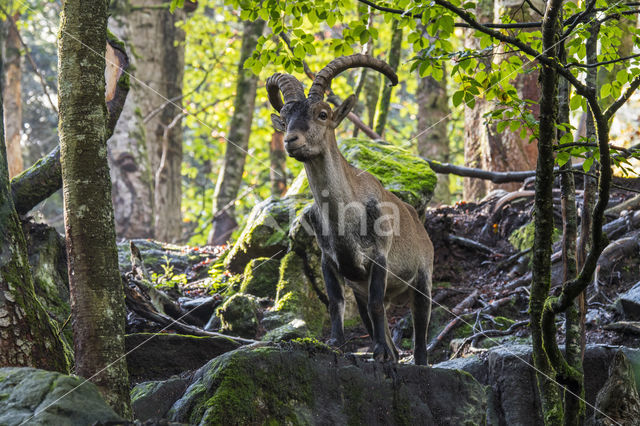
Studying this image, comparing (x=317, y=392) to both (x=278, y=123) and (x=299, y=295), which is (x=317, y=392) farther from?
→ (x=299, y=295)

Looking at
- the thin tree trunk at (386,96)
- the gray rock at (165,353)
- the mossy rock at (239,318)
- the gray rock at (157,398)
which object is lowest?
the gray rock at (157,398)

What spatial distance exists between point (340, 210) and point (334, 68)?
150 centimetres

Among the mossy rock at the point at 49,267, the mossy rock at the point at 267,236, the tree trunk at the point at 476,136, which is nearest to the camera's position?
the mossy rock at the point at 49,267

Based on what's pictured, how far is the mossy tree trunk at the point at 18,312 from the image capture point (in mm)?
4480

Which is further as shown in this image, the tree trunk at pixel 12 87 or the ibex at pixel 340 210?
the tree trunk at pixel 12 87

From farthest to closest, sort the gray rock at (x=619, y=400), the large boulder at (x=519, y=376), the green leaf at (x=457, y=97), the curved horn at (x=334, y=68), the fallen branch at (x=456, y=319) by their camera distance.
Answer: the fallen branch at (x=456, y=319) → the curved horn at (x=334, y=68) → the large boulder at (x=519, y=376) → the gray rock at (x=619, y=400) → the green leaf at (x=457, y=97)

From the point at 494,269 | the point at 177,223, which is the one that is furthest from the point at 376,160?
the point at 177,223

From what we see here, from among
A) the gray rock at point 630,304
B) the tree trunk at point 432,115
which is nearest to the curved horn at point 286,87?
the gray rock at point 630,304

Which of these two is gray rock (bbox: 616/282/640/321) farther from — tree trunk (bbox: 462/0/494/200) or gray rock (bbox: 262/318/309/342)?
tree trunk (bbox: 462/0/494/200)

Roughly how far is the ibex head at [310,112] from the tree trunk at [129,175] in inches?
377

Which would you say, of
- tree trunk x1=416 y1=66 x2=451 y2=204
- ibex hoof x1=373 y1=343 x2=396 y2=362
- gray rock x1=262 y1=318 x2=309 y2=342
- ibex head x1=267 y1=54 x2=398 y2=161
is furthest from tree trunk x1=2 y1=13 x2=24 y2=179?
ibex hoof x1=373 y1=343 x2=396 y2=362

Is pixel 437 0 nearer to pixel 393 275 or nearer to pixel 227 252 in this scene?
pixel 393 275

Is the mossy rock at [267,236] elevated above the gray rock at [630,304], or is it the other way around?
the mossy rock at [267,236]

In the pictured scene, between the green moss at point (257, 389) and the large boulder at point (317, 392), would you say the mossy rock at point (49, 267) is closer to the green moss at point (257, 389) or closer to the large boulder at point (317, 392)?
the large boulder at point (317, 392)
